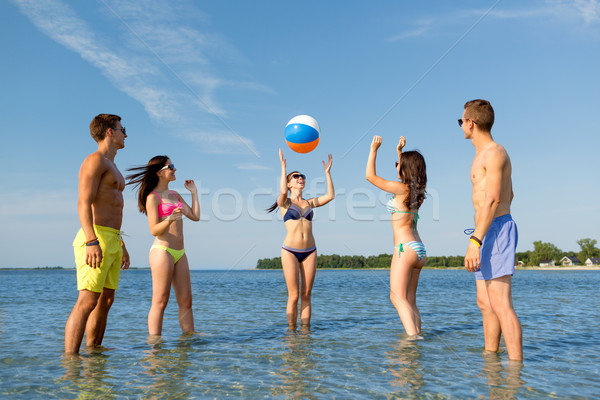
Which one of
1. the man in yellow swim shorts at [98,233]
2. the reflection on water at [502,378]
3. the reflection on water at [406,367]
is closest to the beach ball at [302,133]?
the man in yellow swim shorts at [98,233]

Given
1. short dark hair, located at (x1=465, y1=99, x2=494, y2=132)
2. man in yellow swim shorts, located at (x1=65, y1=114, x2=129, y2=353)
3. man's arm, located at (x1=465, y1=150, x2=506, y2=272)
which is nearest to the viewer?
man's arm, located at (x1=465, y1=150, x2=506, y2=272)

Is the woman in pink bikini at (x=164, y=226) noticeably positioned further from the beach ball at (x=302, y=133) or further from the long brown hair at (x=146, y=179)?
the beach ball at (x=302, y=133)

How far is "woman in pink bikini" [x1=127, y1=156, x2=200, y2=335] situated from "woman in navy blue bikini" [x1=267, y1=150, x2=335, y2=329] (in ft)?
5.24

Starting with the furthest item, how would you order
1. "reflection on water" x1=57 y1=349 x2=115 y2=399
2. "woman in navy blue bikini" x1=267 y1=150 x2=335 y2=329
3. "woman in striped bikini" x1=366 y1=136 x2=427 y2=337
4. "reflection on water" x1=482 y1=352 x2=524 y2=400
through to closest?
"woman in navy blue bikini" x1=267 y1=150 x2=335 y2=329 → "woman in striped bikini" x1=366 y1=136 x2=427 y2=337 → "reflection on water" x1=57 y1=349 x2=115 y2=399 → "reflection on water" x1=482 y1=352 x2=524 y2=400

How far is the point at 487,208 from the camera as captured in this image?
4660 mm

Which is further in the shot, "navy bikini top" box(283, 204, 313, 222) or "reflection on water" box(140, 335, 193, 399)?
"navy bikini top" box(283, 204, 313, 222)

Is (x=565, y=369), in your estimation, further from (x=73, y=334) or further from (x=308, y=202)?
(x=73, y=334)

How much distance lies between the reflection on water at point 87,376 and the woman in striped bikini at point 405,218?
12.9 ft

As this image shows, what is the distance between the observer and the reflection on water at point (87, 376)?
4.25 metres

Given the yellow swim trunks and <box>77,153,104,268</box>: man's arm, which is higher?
<box>77,153,104,268</box>: man's arm

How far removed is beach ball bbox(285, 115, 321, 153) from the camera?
26.8 feet

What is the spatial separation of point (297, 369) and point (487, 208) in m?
2.89

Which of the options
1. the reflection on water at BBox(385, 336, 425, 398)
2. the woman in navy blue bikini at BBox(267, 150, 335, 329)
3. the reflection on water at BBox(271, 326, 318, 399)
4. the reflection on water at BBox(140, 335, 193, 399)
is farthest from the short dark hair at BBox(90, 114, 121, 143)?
the reflection on water at BBox(385, 336, 425, 398)

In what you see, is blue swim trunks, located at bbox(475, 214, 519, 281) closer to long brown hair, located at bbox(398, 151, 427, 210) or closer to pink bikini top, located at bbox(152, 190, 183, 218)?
long brown hair, located at bbox(398, 151, 427, 210)
